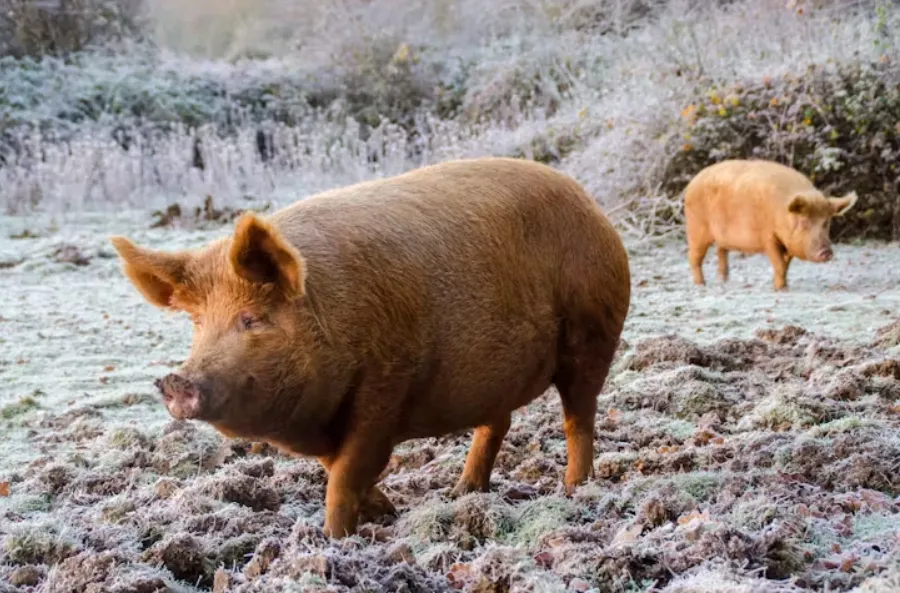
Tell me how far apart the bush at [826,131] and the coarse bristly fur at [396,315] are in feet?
30.1

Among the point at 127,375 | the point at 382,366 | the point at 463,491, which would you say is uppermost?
the point at 382,366

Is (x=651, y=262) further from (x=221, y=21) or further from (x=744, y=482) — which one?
(x=221, y=21)

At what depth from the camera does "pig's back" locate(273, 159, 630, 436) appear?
10.8ft

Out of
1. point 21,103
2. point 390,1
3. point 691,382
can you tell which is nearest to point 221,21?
point 390,1

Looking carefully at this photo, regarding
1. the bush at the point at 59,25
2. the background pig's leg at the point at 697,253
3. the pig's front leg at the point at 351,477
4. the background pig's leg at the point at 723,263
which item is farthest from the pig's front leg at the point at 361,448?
the bush at the point at 59,25

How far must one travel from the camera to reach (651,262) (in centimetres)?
1170

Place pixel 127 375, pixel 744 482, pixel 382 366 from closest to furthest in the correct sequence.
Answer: pixel 382 366 → pixel 744 482 → pixel 127 375

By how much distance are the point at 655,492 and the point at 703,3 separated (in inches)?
632

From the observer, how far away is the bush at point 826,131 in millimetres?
12336

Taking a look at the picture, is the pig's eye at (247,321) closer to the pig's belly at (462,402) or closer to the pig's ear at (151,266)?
the pig's ear at (151,266)

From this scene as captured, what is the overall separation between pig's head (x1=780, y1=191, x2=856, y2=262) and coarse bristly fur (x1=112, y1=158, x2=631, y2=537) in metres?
5.92

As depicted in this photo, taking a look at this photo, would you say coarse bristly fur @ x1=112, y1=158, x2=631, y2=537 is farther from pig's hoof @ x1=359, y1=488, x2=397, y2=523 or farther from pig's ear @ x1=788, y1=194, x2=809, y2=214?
pig's ear @ x1=788, y1=194, x2=809, y2=214

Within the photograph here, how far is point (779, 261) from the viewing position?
31.7ft

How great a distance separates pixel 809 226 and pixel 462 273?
6.75 m
